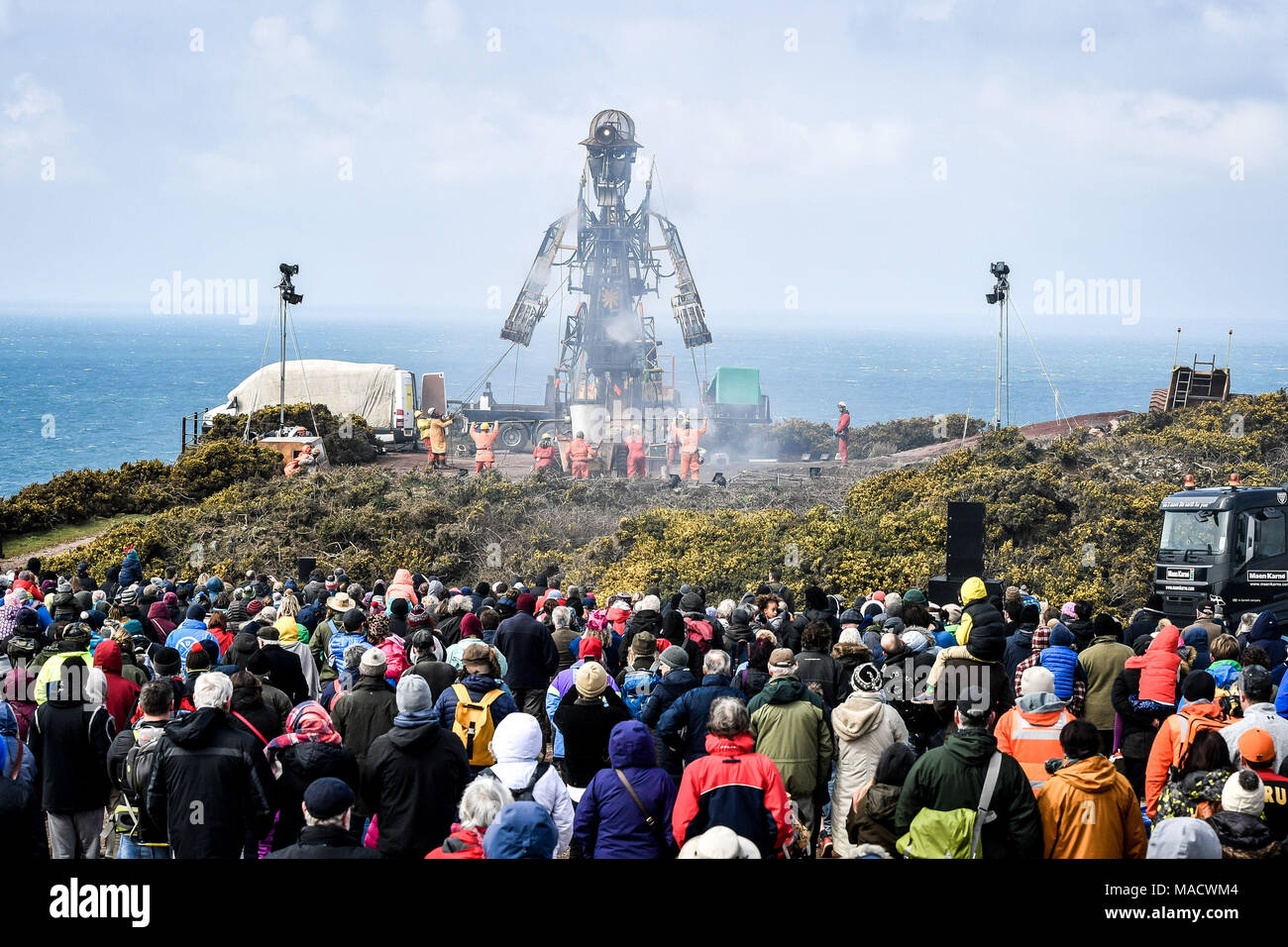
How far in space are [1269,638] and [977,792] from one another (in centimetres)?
585

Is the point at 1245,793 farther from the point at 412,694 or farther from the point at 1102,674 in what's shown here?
the point at 412,694

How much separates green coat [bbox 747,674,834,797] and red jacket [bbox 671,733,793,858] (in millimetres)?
890

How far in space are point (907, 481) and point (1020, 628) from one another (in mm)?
13676

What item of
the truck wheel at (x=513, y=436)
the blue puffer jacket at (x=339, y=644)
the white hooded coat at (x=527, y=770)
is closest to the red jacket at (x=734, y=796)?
the white hooded coat at (x=527, y=770)

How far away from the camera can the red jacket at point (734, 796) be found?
6.16m

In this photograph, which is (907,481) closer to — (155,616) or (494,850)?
(155,616)

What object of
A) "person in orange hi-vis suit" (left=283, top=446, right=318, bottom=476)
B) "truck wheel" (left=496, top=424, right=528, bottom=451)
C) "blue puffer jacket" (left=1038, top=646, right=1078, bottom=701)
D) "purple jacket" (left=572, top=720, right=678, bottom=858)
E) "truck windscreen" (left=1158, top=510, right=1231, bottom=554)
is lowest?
"purple jacket" (left=572, top=720, right=678, bottom=858)

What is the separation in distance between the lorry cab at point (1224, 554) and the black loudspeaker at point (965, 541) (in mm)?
3183

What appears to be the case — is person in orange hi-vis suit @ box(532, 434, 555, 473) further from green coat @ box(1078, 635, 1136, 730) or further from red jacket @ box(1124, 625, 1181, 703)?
red jacket @ box(1124, 625, 1181, 703)

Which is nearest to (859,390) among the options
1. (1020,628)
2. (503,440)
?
(503,440)

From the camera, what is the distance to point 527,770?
6582 mm

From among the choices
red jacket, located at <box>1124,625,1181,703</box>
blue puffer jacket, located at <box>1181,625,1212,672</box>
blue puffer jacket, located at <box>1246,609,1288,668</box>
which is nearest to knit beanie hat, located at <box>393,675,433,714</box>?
red jacket, located at <box>1124,625,1181,703</box>

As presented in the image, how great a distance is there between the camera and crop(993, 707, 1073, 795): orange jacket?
676 centimetres

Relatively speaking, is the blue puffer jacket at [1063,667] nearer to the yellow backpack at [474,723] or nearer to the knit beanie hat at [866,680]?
the knit beanie hat at [866,680]
